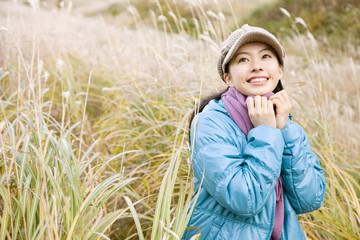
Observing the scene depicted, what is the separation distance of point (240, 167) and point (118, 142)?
1572mm

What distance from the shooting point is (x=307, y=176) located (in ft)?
4.71

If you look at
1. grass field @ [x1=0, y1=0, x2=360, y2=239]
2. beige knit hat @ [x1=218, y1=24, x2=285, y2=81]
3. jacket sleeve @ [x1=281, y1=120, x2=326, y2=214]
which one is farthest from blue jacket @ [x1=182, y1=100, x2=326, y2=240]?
beige knit hat @ [x1=218, y1=24, x2=285, y2=81]

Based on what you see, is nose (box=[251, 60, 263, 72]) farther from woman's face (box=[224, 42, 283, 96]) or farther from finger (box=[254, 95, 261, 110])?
finger (box=[254, 95, 261, 110])

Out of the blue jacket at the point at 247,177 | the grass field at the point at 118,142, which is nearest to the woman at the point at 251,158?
the blue jacket at the point at 247,177

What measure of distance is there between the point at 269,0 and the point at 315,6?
3.18 m

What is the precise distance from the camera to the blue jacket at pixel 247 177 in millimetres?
1286

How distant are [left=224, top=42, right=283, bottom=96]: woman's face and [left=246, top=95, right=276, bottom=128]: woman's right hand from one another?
0.10 metres

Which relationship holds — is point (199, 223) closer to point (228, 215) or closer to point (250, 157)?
point (228, 215)

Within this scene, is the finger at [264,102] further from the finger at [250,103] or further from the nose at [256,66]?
the nose at [256,66]

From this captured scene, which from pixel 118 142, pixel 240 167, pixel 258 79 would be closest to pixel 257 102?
pixel 258 79

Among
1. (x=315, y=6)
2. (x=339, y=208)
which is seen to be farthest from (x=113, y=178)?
(x=315, y=6)

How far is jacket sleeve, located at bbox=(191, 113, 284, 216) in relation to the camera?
128 centimetres

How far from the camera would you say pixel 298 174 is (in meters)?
1.41

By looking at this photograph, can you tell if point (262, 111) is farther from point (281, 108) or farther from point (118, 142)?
point (118, 142)
